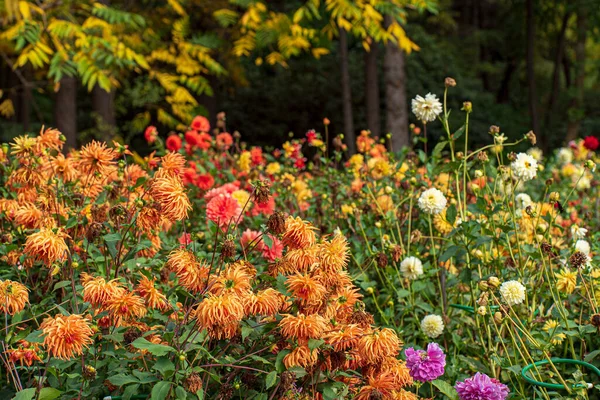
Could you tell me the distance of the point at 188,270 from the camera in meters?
1.67

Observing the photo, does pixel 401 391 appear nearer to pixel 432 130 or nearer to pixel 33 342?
pixel 33 342

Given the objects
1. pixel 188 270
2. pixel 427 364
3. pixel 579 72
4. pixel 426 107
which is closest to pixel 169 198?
pixel 188 270

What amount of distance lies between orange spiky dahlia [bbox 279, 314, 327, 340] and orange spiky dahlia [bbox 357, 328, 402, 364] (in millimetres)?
99

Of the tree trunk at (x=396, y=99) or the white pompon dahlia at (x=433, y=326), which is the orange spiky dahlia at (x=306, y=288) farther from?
the tree trunk at (x=396, y=99)

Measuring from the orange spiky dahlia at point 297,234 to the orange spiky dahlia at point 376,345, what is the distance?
0.26 meters

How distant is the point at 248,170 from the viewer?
4059 millimetres

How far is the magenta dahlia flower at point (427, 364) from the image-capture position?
1.92 metres

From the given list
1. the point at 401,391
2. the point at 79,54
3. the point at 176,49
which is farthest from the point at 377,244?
the point at 176,49

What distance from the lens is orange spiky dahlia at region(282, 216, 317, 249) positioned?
166 cm

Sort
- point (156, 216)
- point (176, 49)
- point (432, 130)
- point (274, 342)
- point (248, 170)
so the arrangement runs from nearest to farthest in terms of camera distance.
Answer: point (274, 342) < point (156, 216) < point (248, 170) < point (176, 49) < point (432, 130)

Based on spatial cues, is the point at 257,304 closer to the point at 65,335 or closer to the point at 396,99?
the point at 65,335

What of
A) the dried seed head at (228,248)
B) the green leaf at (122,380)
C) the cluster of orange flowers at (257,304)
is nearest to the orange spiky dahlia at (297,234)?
the cluster of orange flowers at (257,304)

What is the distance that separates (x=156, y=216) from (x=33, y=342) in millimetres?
423

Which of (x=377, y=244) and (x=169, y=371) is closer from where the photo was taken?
(x=169, y=371)
